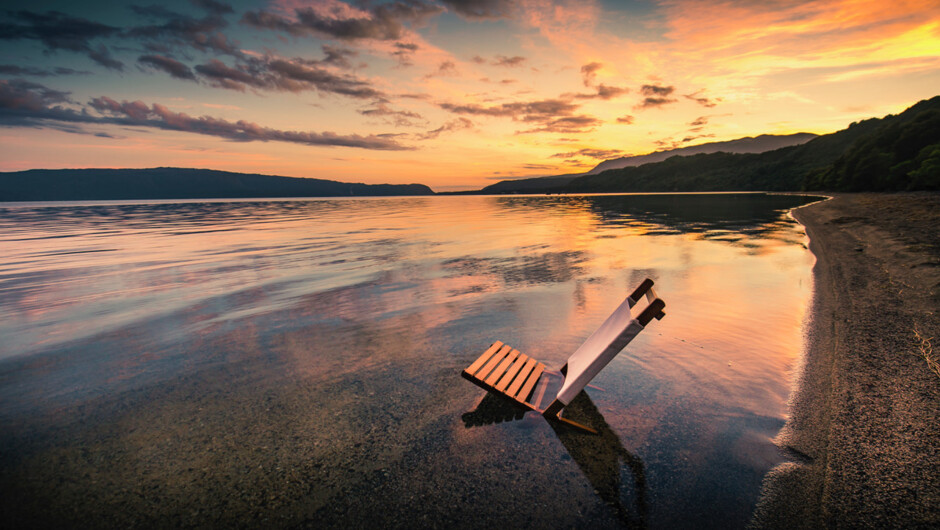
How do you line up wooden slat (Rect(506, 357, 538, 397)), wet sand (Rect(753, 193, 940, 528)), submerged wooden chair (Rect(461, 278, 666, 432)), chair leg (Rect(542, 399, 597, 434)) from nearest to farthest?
wet sand (Rect(753, 193, 940, 528))
submerged wooden chair (Rect(461, 278, 666, 432))
chair leg (Rect(542, 399, 597, 434))
wooden slat (Rect(506, 357, 538, 397))

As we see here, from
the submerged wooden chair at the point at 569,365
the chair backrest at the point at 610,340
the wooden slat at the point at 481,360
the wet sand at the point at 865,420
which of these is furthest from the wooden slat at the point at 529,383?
the wet sand at the point at 865,420

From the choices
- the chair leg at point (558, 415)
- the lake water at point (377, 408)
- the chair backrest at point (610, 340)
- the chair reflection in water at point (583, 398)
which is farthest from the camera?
the chair leg at point (558, 415)

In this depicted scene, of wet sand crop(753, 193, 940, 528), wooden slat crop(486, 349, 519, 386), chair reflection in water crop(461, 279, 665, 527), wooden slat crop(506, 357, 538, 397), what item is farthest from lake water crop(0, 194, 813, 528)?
wooden slat crop(486, 349, 519, 386)

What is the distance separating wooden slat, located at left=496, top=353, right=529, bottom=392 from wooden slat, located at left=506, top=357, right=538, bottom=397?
64mm

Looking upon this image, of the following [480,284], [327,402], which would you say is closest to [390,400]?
[327,402]

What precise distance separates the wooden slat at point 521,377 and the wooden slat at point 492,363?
357 mm

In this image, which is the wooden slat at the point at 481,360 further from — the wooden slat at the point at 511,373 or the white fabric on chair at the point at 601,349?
the white fabric on chair at the point at 601,349

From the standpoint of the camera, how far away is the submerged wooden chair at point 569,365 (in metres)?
4.56

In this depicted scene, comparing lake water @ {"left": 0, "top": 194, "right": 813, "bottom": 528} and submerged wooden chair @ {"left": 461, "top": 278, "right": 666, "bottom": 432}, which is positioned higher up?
submerged wooden chair @ {"left": 461, "top": 278, "right": 666, "bottom": 432}

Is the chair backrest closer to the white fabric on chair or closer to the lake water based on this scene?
the white fabric on chair

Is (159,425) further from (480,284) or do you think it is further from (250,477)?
(480,284)

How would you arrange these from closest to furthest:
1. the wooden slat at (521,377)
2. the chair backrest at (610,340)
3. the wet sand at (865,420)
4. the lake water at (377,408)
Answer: the wet sand at (865,420) < the lake water at (377,408) < the chair backrest at (610,340) < the wooden slat at (521,377)

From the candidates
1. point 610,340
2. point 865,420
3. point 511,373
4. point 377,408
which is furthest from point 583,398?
point 865,420

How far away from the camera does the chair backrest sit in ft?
14.4
